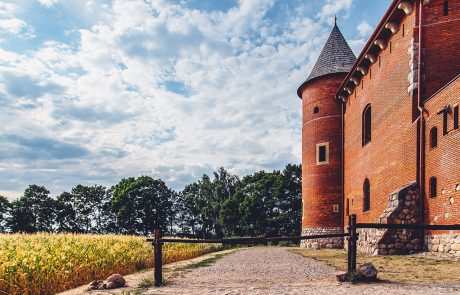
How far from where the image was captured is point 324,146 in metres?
22.8

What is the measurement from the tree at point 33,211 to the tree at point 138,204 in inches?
390

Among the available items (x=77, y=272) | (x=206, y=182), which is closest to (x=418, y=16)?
(x=77, y=272)

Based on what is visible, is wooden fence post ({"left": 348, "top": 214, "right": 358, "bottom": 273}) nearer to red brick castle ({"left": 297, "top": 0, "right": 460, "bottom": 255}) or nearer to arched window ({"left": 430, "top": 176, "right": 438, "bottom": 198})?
red brick castle ({"left": 297, "top": 0, "right": 460, "bottom": 255})

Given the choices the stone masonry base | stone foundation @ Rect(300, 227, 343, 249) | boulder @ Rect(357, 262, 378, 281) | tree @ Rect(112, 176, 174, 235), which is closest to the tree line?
tree @ Rect(112, 176, 174, 235)

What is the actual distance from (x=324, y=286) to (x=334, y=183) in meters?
16.9

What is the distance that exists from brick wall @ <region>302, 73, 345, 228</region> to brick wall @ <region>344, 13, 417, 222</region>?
2037 millimetres

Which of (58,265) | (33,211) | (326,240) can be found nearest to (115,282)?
(58,265)

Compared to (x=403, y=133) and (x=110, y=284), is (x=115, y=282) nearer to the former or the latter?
(x=110, y=284)

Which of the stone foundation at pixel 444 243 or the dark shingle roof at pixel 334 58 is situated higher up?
the dark shingle roof at pixel 334 58

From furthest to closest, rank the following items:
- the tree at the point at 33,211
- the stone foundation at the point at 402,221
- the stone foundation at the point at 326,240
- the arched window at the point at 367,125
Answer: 1. the tree at the point at 33,211
2. the stone foundation at the point at 326,240
3. the arched window at the point at 367,125
4. the stone foundation at the point at 402,221

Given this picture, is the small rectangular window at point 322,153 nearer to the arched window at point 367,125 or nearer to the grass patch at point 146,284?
the arched window at point 367,125

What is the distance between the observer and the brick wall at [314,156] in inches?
874

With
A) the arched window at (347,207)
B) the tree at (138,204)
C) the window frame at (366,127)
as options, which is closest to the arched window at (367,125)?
the window frame at (366,127)

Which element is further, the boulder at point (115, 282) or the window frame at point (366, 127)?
the window frame at point (366, 127)
